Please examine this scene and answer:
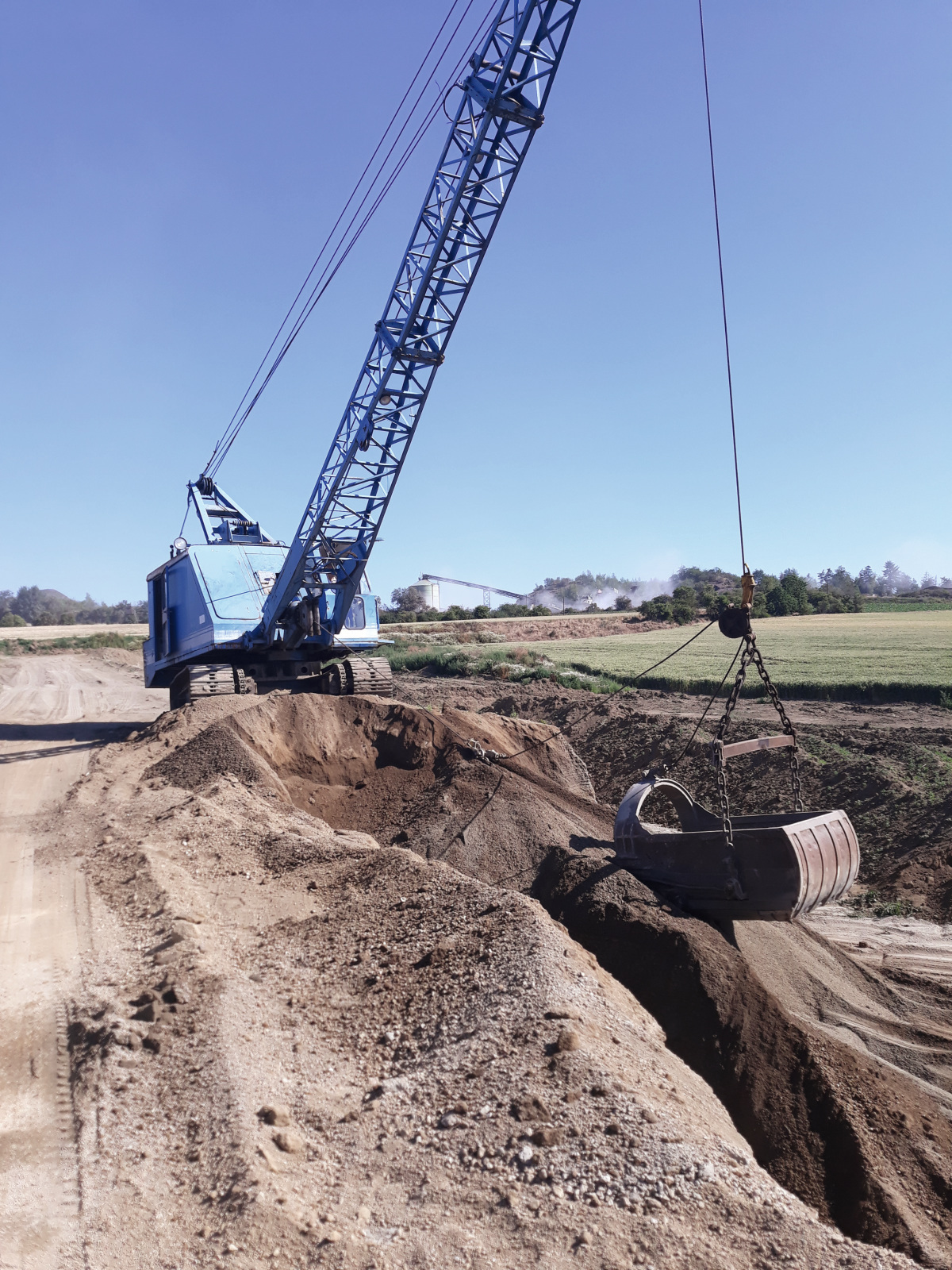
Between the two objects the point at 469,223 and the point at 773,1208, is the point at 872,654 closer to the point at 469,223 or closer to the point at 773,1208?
the point at 469,223

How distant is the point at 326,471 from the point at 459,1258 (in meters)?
14.2

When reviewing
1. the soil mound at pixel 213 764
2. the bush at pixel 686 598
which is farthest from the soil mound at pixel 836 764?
the bush at pixel 686 598

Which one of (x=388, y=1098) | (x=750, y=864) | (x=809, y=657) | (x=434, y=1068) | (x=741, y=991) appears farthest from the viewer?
(x=809, y=657)

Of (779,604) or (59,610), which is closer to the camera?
(779,604)

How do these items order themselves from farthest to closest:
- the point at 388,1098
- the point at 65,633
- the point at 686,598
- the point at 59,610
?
the point at 59,610 < the point at 65,633 < the point at 686,598 < the point at 388,1098

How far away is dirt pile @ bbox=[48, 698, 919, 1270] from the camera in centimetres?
299

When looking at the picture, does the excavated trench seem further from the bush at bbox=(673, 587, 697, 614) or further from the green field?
the bush at bbox=(673, 587, 697, 614)

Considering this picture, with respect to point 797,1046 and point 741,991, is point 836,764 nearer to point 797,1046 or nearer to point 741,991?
point 741,991

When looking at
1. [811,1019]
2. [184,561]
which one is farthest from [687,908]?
[184,561]

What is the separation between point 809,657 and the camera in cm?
2609

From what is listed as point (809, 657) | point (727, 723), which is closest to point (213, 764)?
point (727, 723)

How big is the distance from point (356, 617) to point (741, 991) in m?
12.4

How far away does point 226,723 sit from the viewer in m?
11.6

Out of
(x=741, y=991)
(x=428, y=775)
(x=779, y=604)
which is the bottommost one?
(x=741, y=991)
